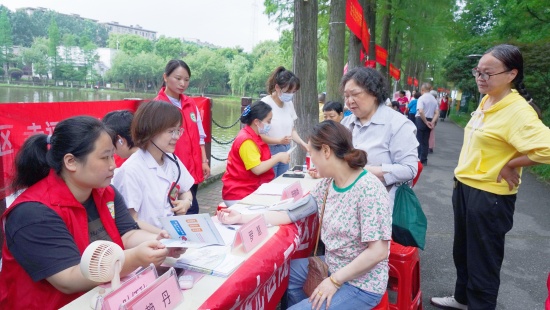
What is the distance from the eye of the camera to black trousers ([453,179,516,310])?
2379 millimetres

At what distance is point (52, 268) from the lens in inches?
53.1

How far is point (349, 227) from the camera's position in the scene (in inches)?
74.6

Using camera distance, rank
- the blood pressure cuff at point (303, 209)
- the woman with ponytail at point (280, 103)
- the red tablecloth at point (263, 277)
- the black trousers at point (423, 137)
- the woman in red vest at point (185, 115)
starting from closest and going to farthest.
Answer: the red tablecloth at point (263, 277) → the blood pressure cuff at point (303, 209) → the woman in red vest at point (185, 115) → the woman with ponytail at point (280, 103) → the black trousers at point (423, 137)

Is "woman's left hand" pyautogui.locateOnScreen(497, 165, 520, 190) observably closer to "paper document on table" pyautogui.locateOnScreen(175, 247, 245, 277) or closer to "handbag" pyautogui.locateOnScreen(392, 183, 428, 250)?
"handbag" pyautogui.locateOnScreen(392, 183, 428, 250)

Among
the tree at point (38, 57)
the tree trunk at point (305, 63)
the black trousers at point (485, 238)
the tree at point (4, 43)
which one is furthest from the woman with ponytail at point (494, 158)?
the tree at point (38, 57)

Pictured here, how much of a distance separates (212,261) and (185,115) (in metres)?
2.07

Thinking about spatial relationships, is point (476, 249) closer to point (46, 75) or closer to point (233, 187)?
point (233, 187)

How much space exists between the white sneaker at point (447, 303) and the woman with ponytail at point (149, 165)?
2183mm

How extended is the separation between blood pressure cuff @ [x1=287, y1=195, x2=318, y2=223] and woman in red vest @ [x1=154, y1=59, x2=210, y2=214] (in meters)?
1.31

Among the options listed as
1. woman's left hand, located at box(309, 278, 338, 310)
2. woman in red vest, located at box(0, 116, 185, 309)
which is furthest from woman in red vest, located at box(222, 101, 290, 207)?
woman in red vest, located at box(0, 116, 185, 309)

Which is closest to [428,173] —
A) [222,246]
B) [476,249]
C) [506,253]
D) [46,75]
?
[506,253]

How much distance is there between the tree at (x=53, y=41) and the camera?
783cm

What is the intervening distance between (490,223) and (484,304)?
536 mm

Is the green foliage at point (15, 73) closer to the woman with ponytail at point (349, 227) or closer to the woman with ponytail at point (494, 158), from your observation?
the woman with ponytail at point (349, 227)
